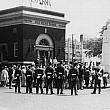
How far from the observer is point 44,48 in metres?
35.7

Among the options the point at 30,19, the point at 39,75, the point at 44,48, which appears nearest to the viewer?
the point at 39,75

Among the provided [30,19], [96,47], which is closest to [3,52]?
[30,19]

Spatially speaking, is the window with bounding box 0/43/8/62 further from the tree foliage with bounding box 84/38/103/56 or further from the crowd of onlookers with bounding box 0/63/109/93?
the tree foliage with bounding box 84/38/103/56

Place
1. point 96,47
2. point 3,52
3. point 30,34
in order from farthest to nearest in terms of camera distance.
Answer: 1. point 96,47
2. point 3,52
3. point 30,34

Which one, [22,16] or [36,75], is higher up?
[22,16]

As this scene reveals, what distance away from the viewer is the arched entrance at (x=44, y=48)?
34969 millimetres

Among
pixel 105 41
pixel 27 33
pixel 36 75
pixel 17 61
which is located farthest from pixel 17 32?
pixel 36 75

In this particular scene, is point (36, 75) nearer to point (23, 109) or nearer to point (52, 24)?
point (23, 109)

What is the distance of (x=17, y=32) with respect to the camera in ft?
113

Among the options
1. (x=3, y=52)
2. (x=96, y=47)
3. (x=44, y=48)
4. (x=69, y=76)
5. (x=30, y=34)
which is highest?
(x=30, y=34)

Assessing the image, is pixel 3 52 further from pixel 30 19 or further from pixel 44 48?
pixel 30 19

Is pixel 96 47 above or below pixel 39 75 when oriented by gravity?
above

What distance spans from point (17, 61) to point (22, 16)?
16.8ft

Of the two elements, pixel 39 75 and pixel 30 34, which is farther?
pixel 30 34
